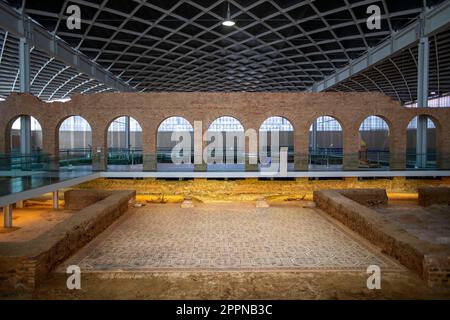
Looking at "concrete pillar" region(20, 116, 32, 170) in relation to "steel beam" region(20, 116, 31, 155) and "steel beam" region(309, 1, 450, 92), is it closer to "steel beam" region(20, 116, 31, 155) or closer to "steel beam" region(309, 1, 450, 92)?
"steel beam" region(20, 116, 31, 155)

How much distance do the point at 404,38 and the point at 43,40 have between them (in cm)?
2294

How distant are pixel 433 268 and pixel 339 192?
9915 millimetres

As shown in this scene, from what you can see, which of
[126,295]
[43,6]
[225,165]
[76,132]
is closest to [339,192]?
[225,165]

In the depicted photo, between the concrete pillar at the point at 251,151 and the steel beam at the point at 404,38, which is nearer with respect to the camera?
the steel beam at the point at 404,38

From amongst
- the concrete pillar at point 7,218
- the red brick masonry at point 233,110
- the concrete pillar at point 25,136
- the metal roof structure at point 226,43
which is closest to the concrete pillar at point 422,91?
the red brick masonry at point 233,110

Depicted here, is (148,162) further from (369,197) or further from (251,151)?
(369,197)

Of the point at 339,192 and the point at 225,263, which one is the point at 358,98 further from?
the point at 225,263

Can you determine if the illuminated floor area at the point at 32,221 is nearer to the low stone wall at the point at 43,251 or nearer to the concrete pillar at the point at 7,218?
the concrete pillar at the point at 7,218

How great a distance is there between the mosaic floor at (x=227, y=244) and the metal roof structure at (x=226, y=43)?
1298cm

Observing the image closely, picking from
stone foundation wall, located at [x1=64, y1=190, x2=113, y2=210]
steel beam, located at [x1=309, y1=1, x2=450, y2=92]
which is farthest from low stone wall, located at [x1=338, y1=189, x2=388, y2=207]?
stone foundation wall, located at [x1=64, y1=190, x2=113, y2=210]

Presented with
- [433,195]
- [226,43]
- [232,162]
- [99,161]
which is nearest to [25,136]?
[99,161]

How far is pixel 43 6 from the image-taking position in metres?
19.9

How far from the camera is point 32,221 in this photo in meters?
15.5

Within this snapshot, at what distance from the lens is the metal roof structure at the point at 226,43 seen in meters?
21.2
